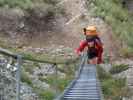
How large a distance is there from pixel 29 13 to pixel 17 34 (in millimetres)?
752

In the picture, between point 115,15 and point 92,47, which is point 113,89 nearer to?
point 92,47

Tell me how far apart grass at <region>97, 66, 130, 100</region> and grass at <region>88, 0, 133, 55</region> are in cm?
208

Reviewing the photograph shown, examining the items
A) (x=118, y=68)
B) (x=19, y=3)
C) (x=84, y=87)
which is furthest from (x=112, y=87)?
(x=84, y=87)

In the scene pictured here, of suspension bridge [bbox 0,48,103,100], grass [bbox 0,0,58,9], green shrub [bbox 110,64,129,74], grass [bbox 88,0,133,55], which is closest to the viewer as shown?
suspension bridge [bbox 0,48,103,100]

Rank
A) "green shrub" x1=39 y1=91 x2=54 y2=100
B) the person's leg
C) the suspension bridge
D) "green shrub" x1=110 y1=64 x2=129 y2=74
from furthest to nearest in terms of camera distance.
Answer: "green shrub" x1=110 y1=64 x2=129 y2=74 < "green shrub" x1=39 y1=91 x2=54 y2=100 < the person's leg < the suspension bridge

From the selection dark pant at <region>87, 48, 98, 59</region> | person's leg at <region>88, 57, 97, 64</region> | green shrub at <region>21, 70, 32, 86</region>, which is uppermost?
dark pant at <region>87, 48, 98, 59</region>

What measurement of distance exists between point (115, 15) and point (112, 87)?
3511 millimetres

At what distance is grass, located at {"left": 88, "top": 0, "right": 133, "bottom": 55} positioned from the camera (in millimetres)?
13734

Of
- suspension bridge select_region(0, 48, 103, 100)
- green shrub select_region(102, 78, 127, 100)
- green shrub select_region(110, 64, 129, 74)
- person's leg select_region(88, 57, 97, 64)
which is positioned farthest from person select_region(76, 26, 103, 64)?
green shrub select_region(110, 64, 129, 74)

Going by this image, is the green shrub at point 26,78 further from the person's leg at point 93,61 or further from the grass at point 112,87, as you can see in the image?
the person's leg at point 93,61

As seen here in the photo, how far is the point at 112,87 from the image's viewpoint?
440 inches

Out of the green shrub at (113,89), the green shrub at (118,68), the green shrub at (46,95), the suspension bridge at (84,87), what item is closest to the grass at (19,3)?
the green shrub at (118,68)

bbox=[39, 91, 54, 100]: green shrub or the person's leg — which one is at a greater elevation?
the person's leg

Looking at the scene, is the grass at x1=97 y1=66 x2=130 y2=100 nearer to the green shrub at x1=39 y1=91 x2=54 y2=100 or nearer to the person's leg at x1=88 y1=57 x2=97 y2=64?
the green shrub at x1=39 y1=91 x2=54 y2=100
